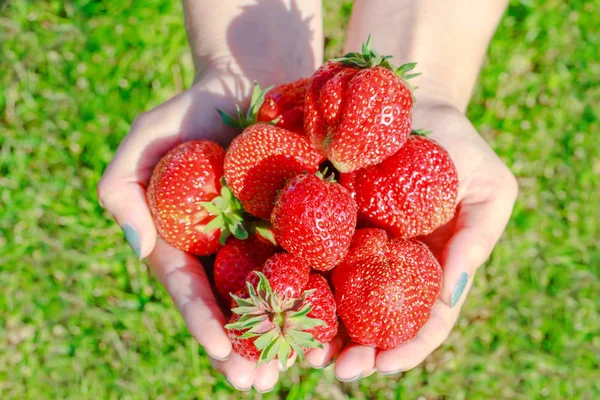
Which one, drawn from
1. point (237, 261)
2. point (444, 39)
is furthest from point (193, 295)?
point (444, 39)

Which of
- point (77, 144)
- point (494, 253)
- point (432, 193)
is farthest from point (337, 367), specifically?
point (77, 144)

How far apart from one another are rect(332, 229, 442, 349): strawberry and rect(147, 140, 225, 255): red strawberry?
556 millimetres

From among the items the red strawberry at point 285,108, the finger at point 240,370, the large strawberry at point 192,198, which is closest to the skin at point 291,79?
the finger at point 240,370

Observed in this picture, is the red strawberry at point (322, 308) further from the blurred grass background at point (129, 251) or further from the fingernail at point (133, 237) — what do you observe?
the blurred grass background at point (129, 251)

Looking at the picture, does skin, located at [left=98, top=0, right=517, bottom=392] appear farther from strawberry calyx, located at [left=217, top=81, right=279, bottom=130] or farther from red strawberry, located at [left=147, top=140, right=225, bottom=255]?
strawberry calyx, located at [left=217, top=81, right=279, bottom=130]

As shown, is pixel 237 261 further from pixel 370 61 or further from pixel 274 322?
pixel 370 61

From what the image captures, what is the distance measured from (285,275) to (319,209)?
0.24 metres

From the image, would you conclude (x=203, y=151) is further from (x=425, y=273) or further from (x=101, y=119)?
(x=101, y=119)

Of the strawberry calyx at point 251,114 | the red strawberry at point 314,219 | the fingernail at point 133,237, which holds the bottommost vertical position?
the fingernail at point 133,237

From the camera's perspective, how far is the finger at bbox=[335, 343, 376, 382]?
2.07 m

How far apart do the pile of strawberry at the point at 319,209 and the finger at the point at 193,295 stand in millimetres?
60

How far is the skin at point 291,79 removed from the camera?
2.16 metres

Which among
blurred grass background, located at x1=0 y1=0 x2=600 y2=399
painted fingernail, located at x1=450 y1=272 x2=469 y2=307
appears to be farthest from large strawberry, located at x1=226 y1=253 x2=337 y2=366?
blurred grass background, located at x1=0 y1=0 x2=600 y2=399

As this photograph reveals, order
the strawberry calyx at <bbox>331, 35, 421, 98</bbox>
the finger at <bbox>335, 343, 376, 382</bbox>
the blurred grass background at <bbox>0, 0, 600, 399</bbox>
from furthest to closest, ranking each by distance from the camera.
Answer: the blurred grass background at <bbox>0, 0, 600, 399</bbox>
the finger at <bbox>335, 343, 376, 382</bbox>
the strawberry calyx at <bbox>331, 35, 421, 98</bbox>
